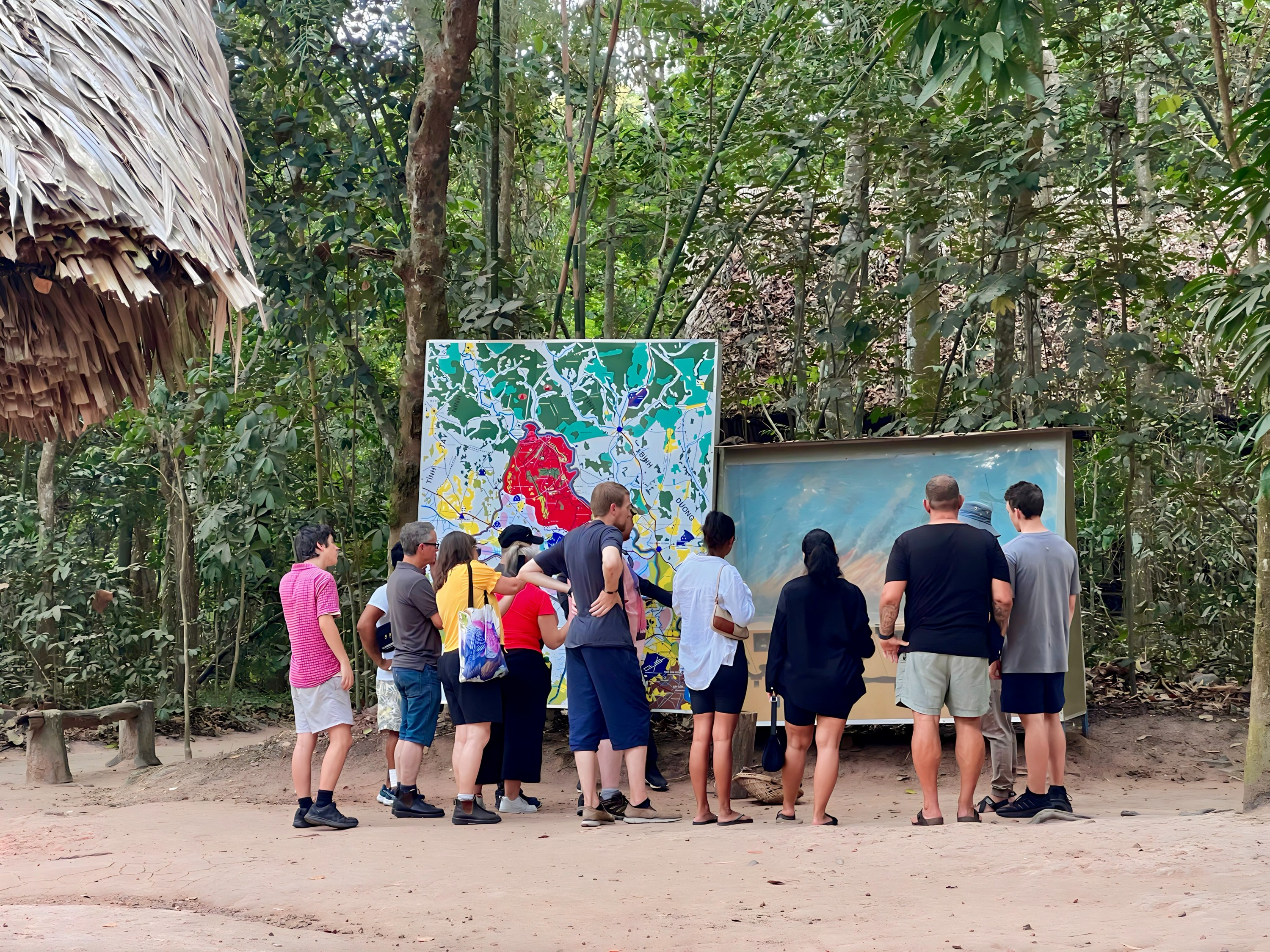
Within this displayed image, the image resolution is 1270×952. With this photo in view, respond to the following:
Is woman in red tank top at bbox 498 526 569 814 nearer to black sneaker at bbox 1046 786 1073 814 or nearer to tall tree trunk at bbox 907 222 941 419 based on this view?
black sneaker at bbox 1046 786 1073 814

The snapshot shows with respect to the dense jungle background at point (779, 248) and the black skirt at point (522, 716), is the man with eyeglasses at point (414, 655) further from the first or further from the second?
the dense jungle background at point (779, 248)

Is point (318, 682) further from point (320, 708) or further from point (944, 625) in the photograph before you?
point (944, 625)

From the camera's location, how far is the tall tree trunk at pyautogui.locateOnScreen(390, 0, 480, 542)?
25.4 ft

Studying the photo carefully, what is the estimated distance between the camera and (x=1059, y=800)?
18.6 feet

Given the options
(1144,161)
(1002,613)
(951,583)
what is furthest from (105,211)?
(1144,161)

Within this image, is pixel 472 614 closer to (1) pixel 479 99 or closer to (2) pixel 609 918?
(2) pixel 609 918

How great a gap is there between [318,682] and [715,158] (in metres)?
4.30

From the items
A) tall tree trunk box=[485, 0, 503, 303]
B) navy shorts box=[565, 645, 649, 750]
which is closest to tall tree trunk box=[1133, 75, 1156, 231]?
tall tree trunk box=[485, 0, 503, 303]

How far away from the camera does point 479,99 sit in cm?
823

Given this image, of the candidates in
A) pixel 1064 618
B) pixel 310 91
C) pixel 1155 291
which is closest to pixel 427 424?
pixel 310 91

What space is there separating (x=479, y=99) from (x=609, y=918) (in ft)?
19.3

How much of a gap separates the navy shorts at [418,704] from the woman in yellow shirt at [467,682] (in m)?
0.18

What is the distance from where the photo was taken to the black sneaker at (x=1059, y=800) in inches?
222

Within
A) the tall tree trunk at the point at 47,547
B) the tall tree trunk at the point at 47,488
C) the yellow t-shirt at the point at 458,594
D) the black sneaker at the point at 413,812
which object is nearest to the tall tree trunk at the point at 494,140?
the yellow t-shirt at the point at 458,594
